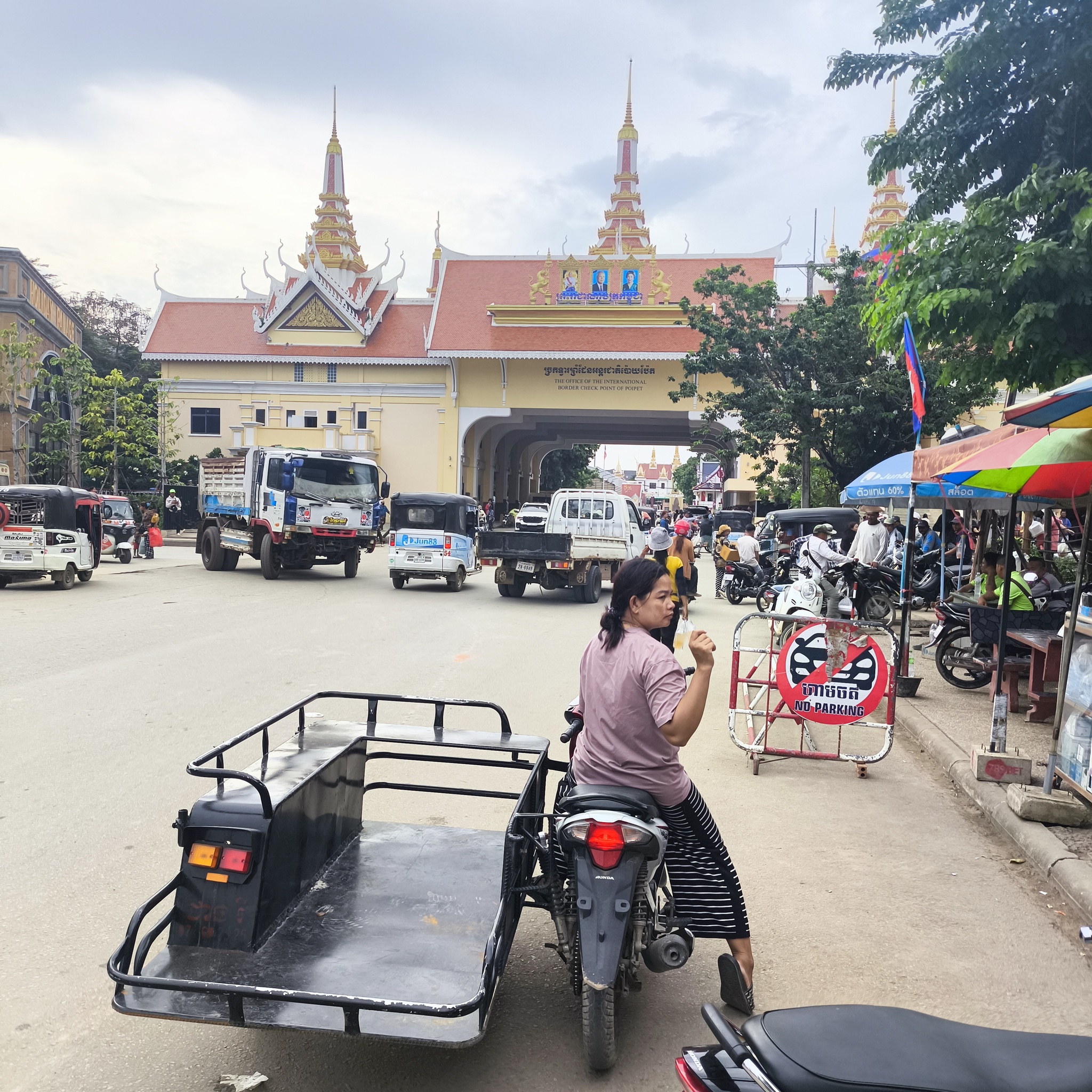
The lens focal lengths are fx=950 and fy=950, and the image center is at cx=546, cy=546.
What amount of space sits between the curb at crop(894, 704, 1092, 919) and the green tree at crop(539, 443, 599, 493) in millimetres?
60705

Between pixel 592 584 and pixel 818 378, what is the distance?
33.3ft

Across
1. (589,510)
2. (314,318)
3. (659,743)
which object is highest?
(314,318)

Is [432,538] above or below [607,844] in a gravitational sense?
above

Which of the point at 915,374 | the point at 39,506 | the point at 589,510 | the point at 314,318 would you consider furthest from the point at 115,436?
the point at 915,374

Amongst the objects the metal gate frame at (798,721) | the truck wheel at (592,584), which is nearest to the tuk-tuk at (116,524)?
the truck wheel at (592,584)

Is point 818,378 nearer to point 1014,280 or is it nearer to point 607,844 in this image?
point 1014,280

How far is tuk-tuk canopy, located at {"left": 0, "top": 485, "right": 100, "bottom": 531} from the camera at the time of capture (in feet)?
53.2

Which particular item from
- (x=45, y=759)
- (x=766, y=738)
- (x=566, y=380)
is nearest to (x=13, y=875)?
(x=45, y=759)

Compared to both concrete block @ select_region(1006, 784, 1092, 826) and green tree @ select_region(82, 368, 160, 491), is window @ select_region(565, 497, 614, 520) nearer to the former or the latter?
concrete block @ select_region(1006, 784, 1092, 826)

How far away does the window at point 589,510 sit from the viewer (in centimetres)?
→ 1812

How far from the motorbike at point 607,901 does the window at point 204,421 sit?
44.2 meters

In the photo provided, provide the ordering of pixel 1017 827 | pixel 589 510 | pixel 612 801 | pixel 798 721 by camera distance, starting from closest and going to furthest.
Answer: pixel 612 801 < pixel 1017 827 < pixel 798 721 < pixel 589 510

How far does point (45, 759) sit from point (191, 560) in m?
19.9

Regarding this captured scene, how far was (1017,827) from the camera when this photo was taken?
16.9ft
